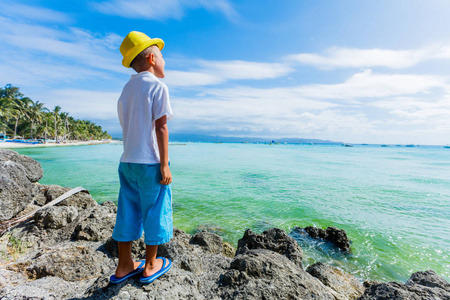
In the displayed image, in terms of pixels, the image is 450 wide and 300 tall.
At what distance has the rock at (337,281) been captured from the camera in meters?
3.99

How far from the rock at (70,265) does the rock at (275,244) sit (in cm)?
294

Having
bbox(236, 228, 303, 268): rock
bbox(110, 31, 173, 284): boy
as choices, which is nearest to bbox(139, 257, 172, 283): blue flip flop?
bbox(110, 31, 173, 284): boy

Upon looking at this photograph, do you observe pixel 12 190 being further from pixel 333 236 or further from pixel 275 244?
pixel 333 236

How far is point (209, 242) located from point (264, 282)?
277cm

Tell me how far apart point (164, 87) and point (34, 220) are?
461 centimetres

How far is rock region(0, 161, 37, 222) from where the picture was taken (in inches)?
175

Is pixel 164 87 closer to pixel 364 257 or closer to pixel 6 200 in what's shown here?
pixel 6 200

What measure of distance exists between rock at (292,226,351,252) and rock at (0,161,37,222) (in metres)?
7.61

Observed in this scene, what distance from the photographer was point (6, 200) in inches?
176

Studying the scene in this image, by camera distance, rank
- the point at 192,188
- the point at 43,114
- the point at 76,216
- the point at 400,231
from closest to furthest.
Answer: the point at 76,216, the point at 400,231, the point at 192,188, the point at 43,114

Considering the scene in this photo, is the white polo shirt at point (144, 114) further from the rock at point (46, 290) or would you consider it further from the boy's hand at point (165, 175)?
the rock at point (46, 290)

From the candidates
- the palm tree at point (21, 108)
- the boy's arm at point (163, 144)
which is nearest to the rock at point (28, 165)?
the boy's arm at point (163, 144)

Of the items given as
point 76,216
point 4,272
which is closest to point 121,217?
point 4,272

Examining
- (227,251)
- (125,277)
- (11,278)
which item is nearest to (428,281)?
(227,251)
